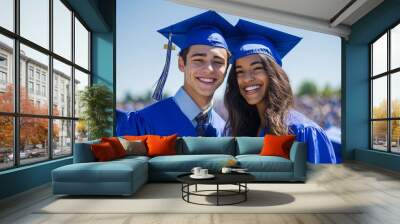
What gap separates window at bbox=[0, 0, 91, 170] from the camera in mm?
4715

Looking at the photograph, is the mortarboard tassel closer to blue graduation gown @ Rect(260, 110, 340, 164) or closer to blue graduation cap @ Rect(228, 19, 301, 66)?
blue graduation cap @ Rect(228, 19, 301, 66)

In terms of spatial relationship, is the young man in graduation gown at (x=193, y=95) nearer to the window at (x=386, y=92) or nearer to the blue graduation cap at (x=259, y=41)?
the blue graduation cap at (x=259, y=41)

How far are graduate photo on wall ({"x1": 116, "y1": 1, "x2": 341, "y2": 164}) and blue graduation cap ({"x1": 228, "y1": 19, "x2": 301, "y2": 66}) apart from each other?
0.02 meters

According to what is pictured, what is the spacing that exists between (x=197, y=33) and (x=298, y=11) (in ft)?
7.32

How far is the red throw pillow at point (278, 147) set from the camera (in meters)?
6.02

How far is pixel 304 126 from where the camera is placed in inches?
326

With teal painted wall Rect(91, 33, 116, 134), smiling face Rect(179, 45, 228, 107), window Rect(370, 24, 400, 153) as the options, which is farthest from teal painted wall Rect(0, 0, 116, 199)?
window Rect(370, 24, 400, 153)

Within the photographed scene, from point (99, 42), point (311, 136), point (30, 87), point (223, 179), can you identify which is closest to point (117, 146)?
point (30, 87)

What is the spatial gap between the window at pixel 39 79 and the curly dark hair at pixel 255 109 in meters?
3.16

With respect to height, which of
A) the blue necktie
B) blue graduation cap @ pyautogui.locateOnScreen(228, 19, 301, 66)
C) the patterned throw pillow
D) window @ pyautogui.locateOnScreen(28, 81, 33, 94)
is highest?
blue graduation cap @ pyautogui.locateOnScreen(228, 19, 301, 66)

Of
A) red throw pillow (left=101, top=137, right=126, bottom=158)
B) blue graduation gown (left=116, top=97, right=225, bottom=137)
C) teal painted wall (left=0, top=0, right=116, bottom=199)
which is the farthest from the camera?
blue graduation gown (left=116, top=97, right=225, bottom=137)

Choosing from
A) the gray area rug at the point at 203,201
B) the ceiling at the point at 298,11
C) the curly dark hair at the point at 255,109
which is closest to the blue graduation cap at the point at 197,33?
the ceiling at the point at 298,11

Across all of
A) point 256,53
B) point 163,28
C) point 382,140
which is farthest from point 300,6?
point 382,140

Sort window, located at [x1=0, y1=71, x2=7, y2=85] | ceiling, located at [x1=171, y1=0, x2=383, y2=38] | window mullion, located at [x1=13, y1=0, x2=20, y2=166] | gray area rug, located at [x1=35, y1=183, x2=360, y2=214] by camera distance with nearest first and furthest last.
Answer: gray area rug, located at [x1=35, y1=183, x2=360, y2=214]
window, located at [x1=0, y1=71, x2=7, y2=85]
window mullion, located at [x1=13, y1=0, x2=20, y2=166]
ceiling, located at [x1=171, y1=0, x2=383, y2=38]
